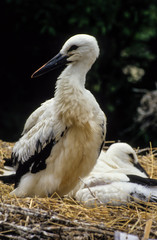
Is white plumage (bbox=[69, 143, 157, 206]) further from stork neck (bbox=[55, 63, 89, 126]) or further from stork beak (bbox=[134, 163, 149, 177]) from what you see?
stork neck (bbox=[55, 63, 89, 126])

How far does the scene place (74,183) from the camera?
4.77 m

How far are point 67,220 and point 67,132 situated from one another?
1048mm

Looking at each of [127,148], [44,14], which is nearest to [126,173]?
[127,148]

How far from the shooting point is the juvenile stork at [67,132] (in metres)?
4.45

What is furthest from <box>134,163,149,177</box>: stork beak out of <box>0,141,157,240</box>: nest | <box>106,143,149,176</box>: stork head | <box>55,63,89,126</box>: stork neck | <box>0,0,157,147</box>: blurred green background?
<box>0,0,157,147</box>: blurred green background

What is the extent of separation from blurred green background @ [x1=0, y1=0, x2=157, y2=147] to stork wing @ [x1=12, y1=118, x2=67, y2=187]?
3.64 metres

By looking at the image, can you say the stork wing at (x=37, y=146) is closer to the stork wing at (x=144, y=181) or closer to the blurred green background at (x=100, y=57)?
the stork wing at (x=144, y=181)

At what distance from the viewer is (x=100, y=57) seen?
8.98m

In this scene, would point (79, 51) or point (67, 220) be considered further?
point (79, 51)

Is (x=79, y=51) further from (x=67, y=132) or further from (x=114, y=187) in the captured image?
(x=114, y=187)

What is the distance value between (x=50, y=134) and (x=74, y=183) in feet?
1.88

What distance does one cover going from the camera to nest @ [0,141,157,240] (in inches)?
140

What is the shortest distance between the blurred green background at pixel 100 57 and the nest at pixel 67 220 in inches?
167

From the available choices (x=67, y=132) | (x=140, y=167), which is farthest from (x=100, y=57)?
(x=67, y=132)
